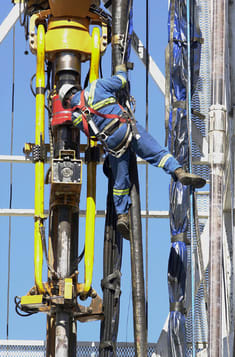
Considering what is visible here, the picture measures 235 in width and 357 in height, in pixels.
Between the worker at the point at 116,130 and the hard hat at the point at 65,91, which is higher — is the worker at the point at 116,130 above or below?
below

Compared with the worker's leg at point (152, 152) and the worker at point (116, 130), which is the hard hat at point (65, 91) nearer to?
the worker at point (116, 130)

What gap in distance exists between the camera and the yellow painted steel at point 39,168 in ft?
50.6

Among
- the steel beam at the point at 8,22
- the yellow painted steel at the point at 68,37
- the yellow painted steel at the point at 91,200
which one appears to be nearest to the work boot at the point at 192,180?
the yellow painted steel at the point at 91,200

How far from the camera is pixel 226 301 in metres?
17.0

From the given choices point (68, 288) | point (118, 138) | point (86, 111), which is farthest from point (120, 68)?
point (68, 288)

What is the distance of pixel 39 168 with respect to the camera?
15.9 meters

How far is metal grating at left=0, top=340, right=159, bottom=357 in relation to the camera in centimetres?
1764

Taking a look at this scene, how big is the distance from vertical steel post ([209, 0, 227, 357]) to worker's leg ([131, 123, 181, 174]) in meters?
1.92

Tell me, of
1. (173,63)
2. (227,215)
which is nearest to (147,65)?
(173,63)

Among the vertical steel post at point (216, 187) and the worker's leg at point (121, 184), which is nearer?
the vertical steel post at point (216, 187)

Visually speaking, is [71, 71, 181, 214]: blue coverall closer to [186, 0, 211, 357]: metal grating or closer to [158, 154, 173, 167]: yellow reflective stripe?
[158, 154, 173, 167]: yellow reflective stripe

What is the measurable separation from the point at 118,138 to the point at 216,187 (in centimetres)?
256

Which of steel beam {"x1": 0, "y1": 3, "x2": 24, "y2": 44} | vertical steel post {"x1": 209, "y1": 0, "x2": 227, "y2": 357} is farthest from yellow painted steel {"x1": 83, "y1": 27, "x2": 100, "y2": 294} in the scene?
vertical steel post {"x1": 209, "y1": 0, "x2": 227, "y2": 357}

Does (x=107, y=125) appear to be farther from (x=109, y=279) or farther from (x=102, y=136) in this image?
(x=109, y=279)
